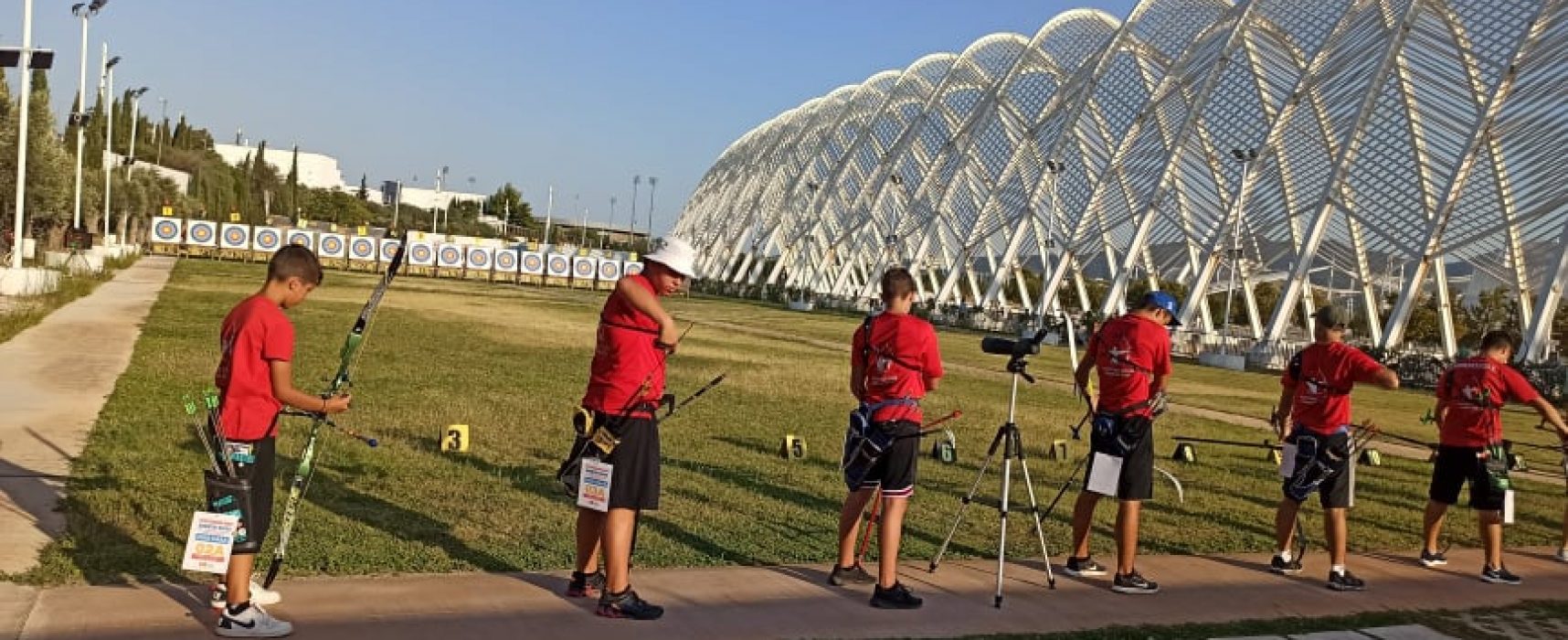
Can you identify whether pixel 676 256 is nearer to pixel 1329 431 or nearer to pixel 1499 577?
pixel 1329 431

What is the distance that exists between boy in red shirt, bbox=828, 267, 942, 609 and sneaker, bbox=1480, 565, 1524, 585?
4.41 m

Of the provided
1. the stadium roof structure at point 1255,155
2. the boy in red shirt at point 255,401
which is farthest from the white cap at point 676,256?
the stadium roof structure at point 1255,155

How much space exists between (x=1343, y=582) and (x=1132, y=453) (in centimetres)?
184

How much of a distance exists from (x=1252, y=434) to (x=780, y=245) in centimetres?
9400

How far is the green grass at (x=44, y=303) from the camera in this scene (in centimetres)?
2062

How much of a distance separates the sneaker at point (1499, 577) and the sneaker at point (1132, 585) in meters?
2.75

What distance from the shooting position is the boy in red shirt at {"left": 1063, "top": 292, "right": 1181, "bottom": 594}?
7605mm

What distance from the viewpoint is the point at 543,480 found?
1019 centimetres

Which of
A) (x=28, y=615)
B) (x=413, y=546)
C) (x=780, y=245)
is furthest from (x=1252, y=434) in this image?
(x=780, y=245)

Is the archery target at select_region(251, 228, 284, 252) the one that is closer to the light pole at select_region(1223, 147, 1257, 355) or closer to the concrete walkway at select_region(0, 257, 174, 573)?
the concrete walkway at select_region(0, 257, 174, 573)

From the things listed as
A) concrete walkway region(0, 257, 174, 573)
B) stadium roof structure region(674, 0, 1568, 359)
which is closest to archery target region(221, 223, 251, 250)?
stadium roof structure region(674, 0, 1568, 359)

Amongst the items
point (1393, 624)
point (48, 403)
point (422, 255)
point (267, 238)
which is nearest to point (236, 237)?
point (267, 238)

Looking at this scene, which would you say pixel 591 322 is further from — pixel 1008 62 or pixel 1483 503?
pixel 1008 62

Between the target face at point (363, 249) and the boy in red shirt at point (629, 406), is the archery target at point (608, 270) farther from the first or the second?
the boy in red shirt at point (629, 406)
